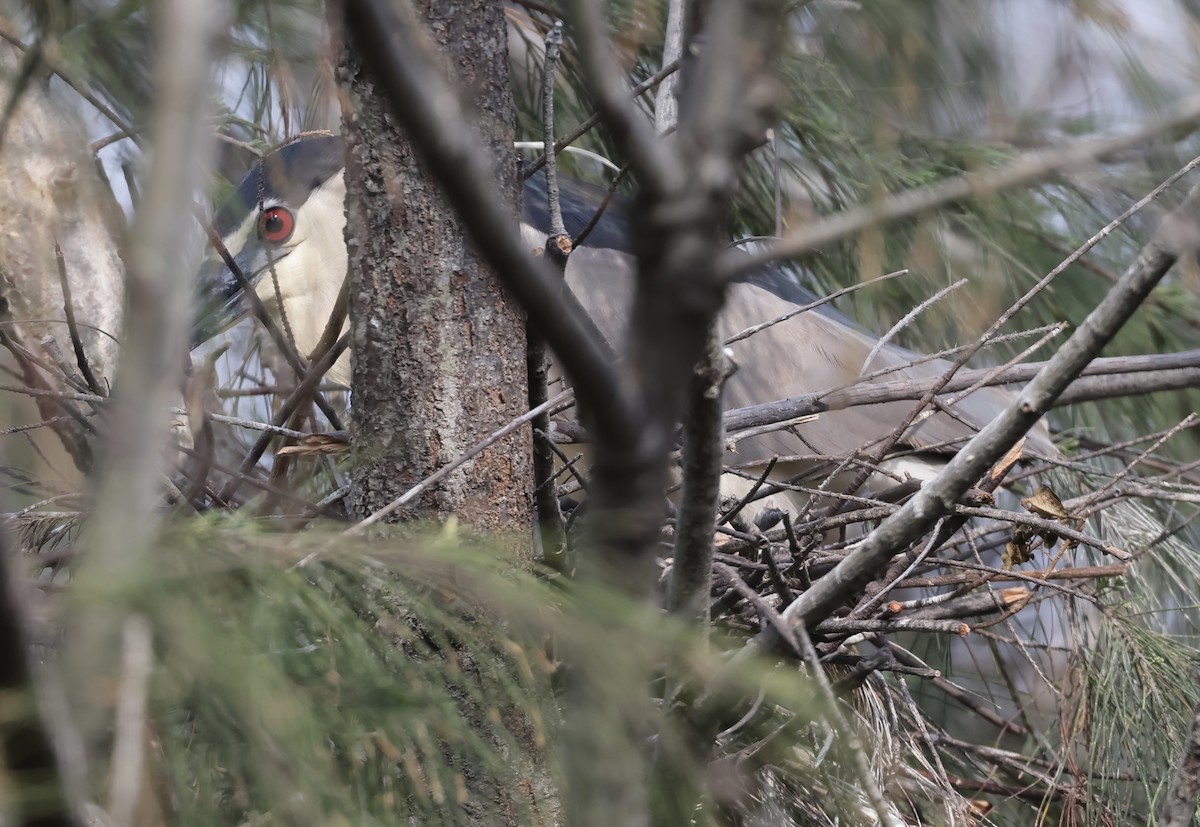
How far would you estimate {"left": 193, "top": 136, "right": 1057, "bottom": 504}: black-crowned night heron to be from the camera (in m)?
1.82

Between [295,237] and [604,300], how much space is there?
583 mm

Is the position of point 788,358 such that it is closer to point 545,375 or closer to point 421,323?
point 545,375

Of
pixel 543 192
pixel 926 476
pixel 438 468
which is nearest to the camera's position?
pixel 438 468

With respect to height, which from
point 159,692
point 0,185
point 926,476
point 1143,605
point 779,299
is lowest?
point 1143,605

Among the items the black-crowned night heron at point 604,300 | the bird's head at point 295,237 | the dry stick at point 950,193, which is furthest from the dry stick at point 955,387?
the bird's head at point 295,237

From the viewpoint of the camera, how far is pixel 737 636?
1.16 meters

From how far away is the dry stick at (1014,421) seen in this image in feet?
1.70

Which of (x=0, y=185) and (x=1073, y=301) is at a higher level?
(x=0, y=185)

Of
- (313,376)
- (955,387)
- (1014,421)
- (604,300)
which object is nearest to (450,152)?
(1014,421)

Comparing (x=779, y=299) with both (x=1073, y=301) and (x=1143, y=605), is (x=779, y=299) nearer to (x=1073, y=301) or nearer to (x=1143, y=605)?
(x=1073, y=301)

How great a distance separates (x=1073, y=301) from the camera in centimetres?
203

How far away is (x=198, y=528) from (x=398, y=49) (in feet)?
0.88

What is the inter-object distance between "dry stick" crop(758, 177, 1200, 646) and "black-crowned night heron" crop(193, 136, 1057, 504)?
104 centimetres

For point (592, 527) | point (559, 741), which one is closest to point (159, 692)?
point (592, 527)
